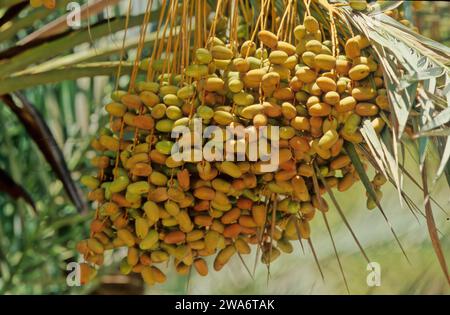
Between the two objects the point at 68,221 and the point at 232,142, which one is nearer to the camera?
the point at 232,142

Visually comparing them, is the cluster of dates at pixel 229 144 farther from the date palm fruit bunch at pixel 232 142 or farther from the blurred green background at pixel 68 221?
the blurred green background at pixel 68 221

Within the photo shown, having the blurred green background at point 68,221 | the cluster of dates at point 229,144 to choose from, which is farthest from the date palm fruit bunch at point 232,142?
the blurred green background at point 68,221

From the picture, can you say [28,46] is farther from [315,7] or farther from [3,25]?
[315,7]

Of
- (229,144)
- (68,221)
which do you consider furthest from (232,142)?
(68,221)

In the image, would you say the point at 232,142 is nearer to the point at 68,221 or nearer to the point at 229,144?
the point at 229,144

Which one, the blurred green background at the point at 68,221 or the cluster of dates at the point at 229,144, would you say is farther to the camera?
the blurred green background at the point at 68,221

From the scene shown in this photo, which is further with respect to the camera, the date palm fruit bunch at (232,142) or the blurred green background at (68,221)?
the blurred green background at (68,221)

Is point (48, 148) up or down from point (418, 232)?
up

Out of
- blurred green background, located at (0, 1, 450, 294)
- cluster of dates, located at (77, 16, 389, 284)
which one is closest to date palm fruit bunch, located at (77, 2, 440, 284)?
cluster of dates, located at (77, 16, 389, 284)

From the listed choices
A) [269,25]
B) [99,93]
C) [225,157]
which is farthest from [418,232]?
[225,157]
